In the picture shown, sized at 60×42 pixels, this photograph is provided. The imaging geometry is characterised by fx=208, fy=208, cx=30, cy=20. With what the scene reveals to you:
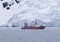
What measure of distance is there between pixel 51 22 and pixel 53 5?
1248mm

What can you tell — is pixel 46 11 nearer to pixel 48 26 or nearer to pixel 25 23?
pixel 48 26

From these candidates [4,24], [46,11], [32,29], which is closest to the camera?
[32,29]

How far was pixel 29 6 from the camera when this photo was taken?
990 cm

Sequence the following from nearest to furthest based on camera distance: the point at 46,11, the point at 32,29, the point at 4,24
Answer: the point at 32,29
the point at 4,24
the point at 46,11

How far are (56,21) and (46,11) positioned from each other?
86 centimetres

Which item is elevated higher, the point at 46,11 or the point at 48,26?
the point at 46,11

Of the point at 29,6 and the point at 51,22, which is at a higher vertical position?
the point at 29,6

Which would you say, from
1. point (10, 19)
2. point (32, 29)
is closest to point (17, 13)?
point (10, 19)

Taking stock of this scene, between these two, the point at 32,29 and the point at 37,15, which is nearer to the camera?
the point at 32,29

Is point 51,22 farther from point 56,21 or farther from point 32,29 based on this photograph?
point 32,29

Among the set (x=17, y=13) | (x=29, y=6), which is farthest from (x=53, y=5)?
(x=17, y=13)

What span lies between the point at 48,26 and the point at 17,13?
1.51 meters

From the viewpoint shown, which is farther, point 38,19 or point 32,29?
point 38,19

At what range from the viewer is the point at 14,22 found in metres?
8.91
